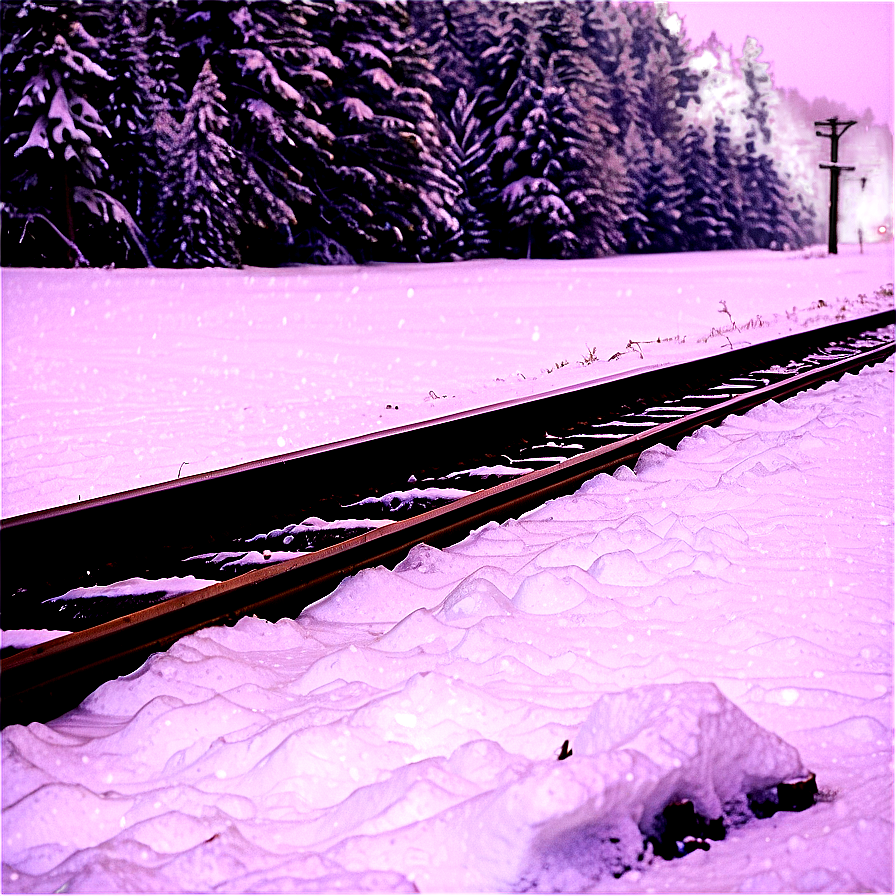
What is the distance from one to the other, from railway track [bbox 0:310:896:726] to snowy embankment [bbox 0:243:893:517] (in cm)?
121

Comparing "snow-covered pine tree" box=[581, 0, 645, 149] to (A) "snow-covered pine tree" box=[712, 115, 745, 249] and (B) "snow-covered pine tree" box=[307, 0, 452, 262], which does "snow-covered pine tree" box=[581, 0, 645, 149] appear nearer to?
(A) "snow-covered pine tree" box=[712, 115, 745, 249]

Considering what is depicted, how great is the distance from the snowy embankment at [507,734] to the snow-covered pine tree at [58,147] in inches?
1080

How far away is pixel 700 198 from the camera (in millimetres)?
59531

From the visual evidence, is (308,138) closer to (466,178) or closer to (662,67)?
(466,178)

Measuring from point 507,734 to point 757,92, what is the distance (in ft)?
318

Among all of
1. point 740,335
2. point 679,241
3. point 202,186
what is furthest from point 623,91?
point 740,335

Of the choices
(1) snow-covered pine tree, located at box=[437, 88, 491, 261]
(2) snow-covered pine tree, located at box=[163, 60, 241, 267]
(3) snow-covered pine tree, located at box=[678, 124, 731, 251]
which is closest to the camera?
(2) snow-covered pine tree, located at box=[163, 60, 241, 267]

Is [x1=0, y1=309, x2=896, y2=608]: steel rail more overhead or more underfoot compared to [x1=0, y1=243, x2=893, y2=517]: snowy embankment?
more underfoot

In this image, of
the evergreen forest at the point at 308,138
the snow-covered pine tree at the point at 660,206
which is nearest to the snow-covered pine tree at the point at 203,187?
the evergreen forest at the point at 308,138

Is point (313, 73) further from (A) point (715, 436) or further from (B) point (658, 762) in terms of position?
(B) point (658, 762)

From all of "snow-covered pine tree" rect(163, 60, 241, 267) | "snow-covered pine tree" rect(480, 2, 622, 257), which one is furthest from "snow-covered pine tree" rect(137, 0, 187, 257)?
"snow-covered pine tree" rect(480, 2, 622, 257)

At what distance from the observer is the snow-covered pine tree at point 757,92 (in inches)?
3455

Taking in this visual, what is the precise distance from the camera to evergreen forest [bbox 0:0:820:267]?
27859 mm

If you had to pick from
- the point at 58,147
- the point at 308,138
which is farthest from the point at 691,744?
the point at 308,138
